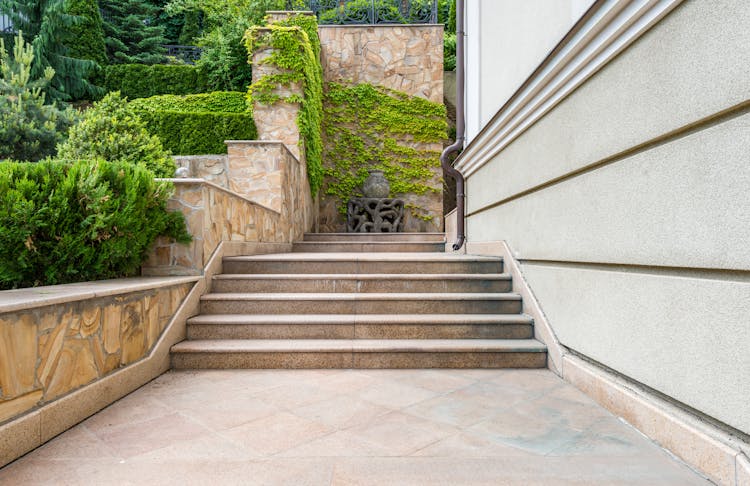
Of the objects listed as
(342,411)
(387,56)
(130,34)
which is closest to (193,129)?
(387,56)

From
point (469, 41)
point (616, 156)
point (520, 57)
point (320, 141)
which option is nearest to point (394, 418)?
point (616, 156)

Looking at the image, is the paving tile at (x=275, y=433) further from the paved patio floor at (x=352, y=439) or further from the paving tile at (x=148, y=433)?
the paving tile at (x=148, y=433)

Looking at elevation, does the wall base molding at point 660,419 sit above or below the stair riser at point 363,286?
below

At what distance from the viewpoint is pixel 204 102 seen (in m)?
10.6

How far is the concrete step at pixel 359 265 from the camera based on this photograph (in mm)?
4492

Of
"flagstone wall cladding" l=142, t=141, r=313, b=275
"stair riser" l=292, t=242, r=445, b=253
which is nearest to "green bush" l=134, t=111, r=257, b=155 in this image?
"flagstone wall cladding" l=142, t=141, r=313, b=275

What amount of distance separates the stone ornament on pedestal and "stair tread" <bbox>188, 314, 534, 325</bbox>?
6.02 metres

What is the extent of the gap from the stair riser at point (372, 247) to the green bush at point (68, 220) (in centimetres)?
373

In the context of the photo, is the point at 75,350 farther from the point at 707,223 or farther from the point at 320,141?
the point at 320,141

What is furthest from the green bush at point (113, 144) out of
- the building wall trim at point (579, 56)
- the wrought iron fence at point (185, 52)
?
the wrought iron fence at point (185, 52)

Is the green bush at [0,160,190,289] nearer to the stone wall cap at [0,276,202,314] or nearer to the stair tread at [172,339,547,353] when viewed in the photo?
the stone wall cap at [0,276,202,314]

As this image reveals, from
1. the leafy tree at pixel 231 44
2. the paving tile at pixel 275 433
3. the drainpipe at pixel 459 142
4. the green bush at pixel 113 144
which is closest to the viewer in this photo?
the paving tile at pixel 275 433

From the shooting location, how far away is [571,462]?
1889mm

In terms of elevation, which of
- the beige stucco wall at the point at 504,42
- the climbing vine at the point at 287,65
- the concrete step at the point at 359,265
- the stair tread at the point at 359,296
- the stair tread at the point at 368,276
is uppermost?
the climbing vine at the point at 287,65
